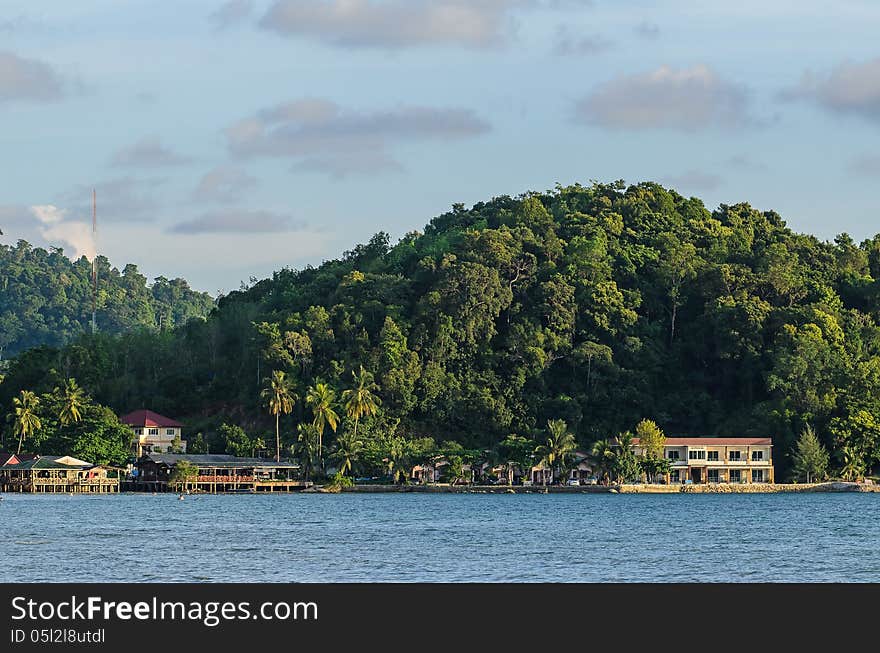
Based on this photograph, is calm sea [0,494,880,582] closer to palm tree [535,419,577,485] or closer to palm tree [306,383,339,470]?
palm tree [535,419,577,485]

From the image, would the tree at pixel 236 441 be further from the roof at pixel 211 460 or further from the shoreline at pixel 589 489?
the shoreline at pixel 589 489

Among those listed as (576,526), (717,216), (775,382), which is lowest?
(576,526)

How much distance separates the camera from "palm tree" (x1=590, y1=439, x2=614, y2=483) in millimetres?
114000

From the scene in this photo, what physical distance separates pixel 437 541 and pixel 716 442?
6066cm

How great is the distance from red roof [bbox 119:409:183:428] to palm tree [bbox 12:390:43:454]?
911 centimetres

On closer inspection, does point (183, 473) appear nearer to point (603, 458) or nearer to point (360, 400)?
point (360, 400)

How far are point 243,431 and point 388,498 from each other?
25.4m

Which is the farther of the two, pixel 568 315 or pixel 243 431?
pixel 568 315

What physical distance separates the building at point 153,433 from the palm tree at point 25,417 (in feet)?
29.1

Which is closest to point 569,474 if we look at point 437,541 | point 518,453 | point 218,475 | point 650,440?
point 518,453

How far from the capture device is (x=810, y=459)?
373 ft

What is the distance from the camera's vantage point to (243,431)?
406ft
